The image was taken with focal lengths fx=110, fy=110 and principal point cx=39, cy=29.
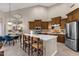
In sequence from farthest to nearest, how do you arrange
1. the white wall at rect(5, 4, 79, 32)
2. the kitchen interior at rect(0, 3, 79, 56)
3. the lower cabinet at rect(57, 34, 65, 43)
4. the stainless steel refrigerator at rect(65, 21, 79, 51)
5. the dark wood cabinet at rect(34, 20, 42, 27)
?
the stainless steel refrigerator at rect(65, 21, 79, 51)
the lower cabinet at rect(57, 34, 65, 43)
the dark wood cabinet at rect(34, 20, 42, 27)
the white wall at rect(5, 4, 79, 32)
the kitchen interior at rect(0, 3, 79, 56)

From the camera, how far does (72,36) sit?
4.33 meters

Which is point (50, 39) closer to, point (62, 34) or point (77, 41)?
point (62, 34)

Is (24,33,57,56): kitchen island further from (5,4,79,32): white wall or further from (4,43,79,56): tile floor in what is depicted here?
(5,4,79,32): white wall

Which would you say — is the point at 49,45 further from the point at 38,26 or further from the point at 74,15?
the point at 74,15

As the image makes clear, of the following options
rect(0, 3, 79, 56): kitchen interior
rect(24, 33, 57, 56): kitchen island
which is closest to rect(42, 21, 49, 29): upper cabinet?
rect(0, 3, 79, 56): kitchen interior

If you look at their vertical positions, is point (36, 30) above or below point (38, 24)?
below

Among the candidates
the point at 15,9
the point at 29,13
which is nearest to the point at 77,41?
the point at 29,13

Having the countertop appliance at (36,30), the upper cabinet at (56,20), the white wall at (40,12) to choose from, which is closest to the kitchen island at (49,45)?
the countertop appliance at (36,30)

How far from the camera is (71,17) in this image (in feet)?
14.8

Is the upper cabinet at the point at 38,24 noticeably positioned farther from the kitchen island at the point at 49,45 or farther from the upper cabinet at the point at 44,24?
the kitchen island at the point at 49,45

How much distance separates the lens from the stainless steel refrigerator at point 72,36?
13.7ft

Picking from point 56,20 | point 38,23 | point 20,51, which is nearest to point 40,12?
point 38,23

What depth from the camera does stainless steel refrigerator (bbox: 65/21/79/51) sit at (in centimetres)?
418

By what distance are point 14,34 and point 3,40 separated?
371mm
